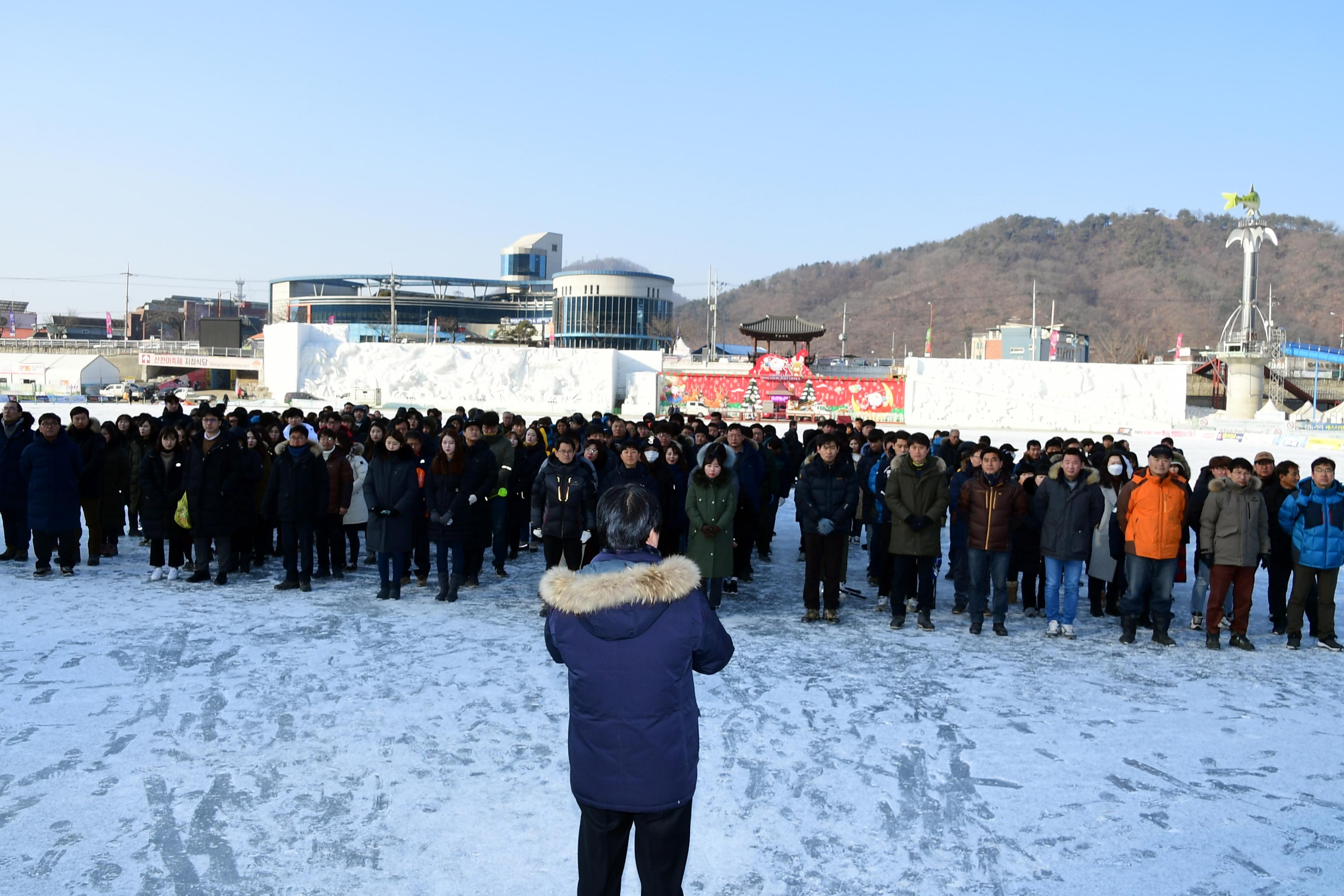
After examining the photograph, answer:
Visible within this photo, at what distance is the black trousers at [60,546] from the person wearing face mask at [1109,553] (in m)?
8.24

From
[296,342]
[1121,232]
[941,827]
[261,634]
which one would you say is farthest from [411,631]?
[1121,232]

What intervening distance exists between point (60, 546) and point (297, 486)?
7.85ft

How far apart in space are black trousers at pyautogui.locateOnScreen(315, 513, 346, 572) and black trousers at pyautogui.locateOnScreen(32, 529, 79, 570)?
77.7 inches

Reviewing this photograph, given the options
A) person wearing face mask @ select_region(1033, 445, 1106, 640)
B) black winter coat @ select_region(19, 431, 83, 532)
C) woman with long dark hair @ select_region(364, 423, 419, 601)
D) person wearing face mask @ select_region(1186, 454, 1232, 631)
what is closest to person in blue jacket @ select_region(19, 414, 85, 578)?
black winter coat @ select_region(19, 431, 83, 532)

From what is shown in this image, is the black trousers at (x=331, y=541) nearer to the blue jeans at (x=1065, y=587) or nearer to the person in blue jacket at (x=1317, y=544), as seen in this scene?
the blue jeans at (x=1065, y=587)

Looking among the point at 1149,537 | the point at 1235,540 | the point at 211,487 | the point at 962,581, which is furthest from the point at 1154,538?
the point at 211,487

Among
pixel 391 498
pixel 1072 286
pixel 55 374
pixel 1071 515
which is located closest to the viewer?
pixel 1071 515

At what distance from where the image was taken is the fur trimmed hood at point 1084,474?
6.87 meters

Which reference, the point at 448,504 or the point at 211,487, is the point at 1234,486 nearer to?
the point at 448,504

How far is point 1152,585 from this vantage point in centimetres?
686

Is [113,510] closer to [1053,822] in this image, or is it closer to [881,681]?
[881,681]

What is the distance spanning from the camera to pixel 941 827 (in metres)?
3.88

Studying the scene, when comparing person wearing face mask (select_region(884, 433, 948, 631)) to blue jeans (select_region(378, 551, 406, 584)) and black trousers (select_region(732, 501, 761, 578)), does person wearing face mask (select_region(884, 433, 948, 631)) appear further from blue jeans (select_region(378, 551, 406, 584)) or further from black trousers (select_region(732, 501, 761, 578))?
blue jeans (select_region(378, 551, 406, 584))

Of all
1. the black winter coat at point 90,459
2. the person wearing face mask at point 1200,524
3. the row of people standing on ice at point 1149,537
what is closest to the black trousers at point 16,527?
Result: the black winter coat at point 90,459
